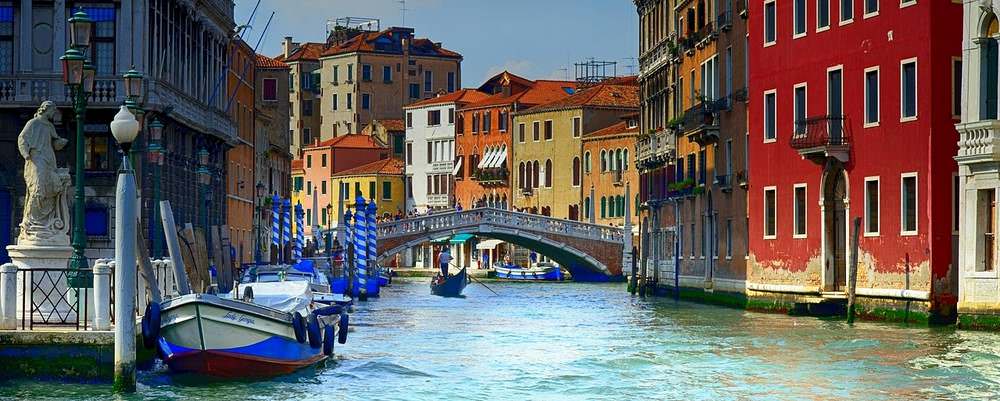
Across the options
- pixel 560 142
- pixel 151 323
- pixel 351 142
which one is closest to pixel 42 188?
pixel 151 323

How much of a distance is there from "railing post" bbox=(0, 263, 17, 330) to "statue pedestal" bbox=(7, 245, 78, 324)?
0.89 meters

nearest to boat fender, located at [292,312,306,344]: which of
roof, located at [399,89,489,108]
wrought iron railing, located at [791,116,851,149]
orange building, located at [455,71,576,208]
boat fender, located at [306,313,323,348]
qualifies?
boat fender, located at [306,313,323,348]

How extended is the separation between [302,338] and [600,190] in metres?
53.1

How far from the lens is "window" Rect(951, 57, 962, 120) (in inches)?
1064

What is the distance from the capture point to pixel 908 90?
27.9m

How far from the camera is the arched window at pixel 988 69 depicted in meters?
24.8

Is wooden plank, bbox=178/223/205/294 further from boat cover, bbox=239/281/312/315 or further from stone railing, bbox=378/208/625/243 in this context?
stone railing, bbox=378/208/625/243

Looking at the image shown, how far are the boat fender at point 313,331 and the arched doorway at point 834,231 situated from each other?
38.8 feet

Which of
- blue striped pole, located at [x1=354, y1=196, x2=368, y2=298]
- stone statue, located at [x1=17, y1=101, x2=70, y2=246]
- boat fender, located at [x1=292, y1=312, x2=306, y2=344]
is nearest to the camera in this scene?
stone statue, located at [x1=17, y1=101, x2=70, y2=246]

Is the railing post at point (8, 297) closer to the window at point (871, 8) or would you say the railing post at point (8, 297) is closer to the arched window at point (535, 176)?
the window at point (871, 8)

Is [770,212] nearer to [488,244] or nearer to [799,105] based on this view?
[799,105]

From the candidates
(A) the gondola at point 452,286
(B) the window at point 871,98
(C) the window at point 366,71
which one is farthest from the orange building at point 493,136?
(B) the window at point 871,98

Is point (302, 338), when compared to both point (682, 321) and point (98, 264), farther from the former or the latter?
point (682, 321)

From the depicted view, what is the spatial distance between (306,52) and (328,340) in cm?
7685
